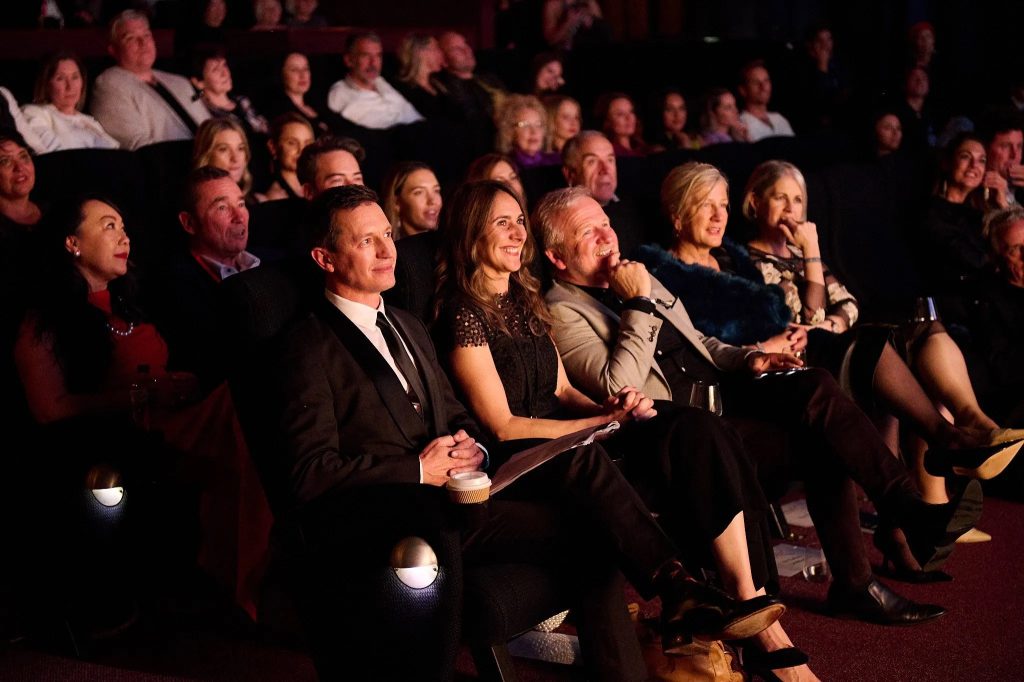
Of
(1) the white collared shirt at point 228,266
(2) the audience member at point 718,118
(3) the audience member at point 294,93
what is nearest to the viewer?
(1) the white collared shirt at point 228,266

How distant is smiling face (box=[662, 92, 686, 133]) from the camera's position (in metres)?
6.23

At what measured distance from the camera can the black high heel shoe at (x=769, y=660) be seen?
2342 millimetres

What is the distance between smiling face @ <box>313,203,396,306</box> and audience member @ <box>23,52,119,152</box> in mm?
2559

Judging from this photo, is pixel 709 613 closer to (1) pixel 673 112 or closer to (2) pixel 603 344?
(2) pixel 603 344

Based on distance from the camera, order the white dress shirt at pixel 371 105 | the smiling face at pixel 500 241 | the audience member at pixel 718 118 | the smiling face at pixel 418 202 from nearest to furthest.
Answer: the smiling face at pixel 500 241
the smiling face at pixel 418 202
the white dress shirt at pixel 371 105
the audience member at pixel 718 118

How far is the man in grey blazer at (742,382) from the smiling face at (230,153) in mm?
1425

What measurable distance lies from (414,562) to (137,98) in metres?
3.50

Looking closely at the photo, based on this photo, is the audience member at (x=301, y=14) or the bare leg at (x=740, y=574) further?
the audience member at (x=301, y=14)

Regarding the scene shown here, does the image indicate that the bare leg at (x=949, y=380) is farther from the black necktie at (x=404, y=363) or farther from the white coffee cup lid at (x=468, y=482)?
the white coffee cup lid at (x=468, y=482)

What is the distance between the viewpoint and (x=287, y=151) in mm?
4410

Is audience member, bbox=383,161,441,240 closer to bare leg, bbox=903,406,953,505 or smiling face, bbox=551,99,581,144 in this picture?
bare leg, bbox=903,406,953,505

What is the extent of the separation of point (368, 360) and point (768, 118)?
512cm

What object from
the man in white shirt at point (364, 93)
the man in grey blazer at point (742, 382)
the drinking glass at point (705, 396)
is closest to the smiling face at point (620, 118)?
the man in white shirt at point (364, 93)

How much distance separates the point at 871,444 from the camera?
2797 mm
